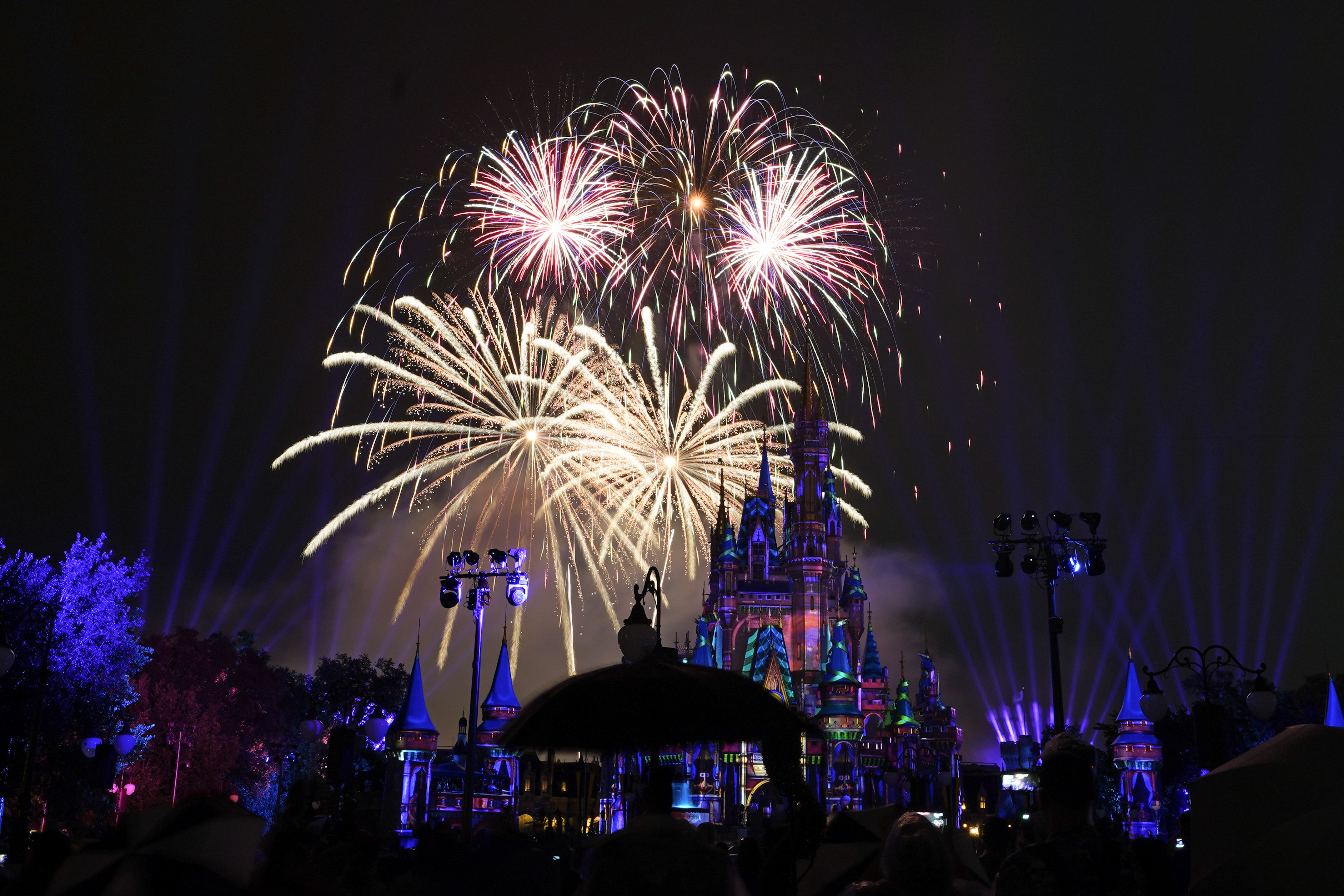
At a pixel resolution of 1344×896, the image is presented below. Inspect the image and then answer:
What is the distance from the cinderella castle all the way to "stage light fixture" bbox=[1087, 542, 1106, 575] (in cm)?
1251

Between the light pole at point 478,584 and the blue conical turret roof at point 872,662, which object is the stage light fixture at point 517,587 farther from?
the blue conical turret roof at point 872,662

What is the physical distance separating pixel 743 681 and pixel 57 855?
4532mm

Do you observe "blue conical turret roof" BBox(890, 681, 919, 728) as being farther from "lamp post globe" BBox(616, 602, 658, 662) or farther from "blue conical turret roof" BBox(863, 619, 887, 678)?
"lamp post globe" BBox(616, 602, 658, 662)

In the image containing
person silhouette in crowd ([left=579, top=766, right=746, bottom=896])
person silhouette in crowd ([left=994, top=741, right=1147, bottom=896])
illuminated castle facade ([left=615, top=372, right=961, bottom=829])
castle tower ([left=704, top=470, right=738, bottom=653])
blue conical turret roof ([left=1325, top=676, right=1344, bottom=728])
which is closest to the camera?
person silhouette in crowd ([left=994, top=741, right=1147, bottom=896])

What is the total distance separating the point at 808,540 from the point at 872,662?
1175 centimetres

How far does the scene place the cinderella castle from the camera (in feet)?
160

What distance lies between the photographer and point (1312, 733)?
5.14 m

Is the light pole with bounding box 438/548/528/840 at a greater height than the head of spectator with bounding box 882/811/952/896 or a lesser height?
greater

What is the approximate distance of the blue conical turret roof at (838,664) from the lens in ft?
260

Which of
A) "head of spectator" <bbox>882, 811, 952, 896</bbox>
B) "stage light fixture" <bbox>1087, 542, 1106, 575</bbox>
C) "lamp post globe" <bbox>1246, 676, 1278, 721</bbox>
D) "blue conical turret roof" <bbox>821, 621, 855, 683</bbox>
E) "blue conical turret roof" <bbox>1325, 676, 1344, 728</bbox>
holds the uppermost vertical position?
"blue conical turret roof" <bbox>821, 621, 855, 683</bbox>

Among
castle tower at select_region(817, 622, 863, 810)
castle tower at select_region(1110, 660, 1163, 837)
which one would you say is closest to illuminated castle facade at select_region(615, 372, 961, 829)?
castle tower at select_region(817, 622, 863, 810)

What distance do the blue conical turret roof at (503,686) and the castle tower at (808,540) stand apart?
38.2 metres

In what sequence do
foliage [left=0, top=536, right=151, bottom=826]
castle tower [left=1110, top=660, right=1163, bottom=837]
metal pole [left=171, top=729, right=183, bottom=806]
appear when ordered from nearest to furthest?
1. foliage [left=0, top=536, right=151, bottom=826]
2. metal pole [left=171, top=729, right=183, bottom=806]
3. castle tower [left=1110, top=660, right=1163, bottom=837]

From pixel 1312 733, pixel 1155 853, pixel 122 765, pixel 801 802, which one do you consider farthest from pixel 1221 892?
pixel 122 765
